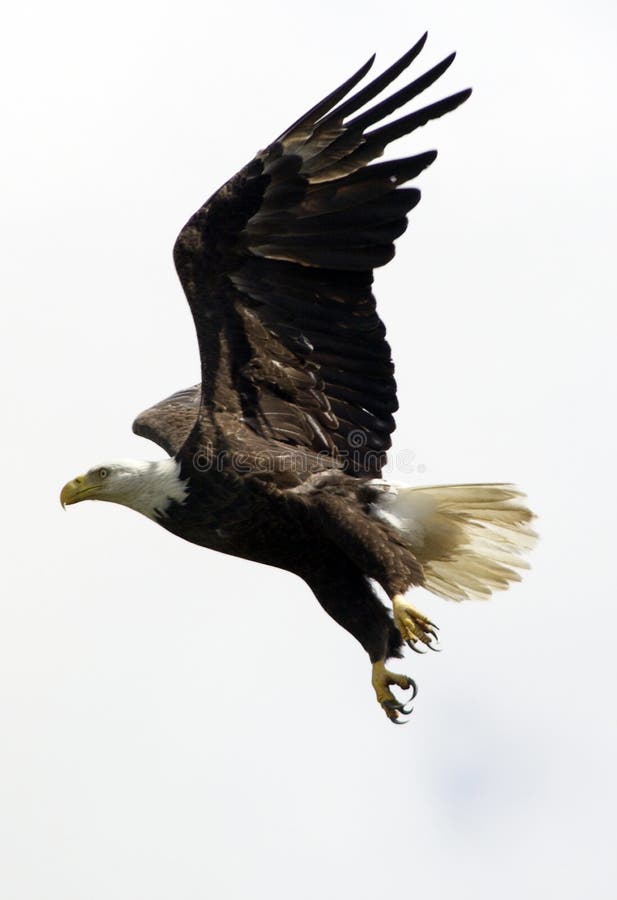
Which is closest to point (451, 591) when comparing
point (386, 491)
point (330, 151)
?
point (386, 491)

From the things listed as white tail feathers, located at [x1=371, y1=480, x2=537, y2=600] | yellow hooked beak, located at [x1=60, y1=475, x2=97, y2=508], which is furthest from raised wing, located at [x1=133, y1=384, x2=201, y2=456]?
white tail feathers, located at [x1=371, y1=480, x2=537, y2=600]

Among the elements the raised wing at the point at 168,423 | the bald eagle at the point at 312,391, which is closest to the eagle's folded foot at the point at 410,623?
the bald eagle at the point at 312,391

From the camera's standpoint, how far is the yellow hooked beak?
28.8 feet

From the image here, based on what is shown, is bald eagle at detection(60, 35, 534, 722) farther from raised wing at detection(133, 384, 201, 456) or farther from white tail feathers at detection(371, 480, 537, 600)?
raised wing at detection(133, 384, 201, 456)

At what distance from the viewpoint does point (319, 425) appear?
8.70 m

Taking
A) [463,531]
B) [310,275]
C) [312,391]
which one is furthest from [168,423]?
[463,531]

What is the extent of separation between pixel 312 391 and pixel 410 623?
3.95ft

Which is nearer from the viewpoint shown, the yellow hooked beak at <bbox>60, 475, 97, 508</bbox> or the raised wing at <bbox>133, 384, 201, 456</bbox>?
the yellow hooked beak at <bbox>60, 475, 97, 508</bbox>

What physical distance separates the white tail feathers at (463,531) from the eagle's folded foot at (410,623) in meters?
0.46

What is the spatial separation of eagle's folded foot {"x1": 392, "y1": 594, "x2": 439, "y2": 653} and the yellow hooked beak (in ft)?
5.08

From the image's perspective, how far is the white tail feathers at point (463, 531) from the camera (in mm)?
8523

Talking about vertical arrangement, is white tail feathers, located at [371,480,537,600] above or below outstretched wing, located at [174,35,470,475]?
below

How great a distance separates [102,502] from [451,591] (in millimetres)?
1668

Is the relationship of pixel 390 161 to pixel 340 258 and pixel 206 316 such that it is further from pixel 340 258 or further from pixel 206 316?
pixel 206 316
